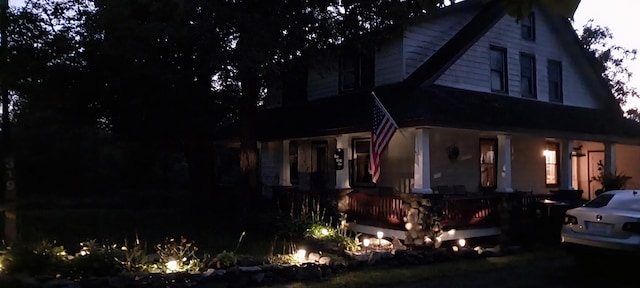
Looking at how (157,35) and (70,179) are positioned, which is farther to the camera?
(70,179)

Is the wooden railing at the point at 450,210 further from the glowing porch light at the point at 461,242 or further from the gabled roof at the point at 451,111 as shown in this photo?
the gabled roof at the point at 451,111

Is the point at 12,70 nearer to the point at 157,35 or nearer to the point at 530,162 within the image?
the point at 157,35

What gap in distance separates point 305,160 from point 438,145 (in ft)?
17.4

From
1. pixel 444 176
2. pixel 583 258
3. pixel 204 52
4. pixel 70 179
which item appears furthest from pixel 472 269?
pixel 70 179

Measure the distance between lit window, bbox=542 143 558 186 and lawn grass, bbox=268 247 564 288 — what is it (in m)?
7.43

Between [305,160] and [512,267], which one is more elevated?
[305,160]

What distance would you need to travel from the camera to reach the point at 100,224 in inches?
688

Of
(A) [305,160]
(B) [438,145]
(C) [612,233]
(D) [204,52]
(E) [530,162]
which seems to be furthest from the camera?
(A) [305,160]

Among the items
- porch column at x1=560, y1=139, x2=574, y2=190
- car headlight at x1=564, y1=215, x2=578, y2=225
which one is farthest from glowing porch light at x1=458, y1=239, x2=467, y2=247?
porch column at x1=560, y1=139, x2=574, y2=190

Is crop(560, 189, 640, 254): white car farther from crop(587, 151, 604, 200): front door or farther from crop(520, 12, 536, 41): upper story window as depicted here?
crop(587, 151, 604, 200): front door

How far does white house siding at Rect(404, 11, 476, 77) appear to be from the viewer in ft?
53.4

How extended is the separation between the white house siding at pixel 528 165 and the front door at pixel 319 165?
19.7 feet

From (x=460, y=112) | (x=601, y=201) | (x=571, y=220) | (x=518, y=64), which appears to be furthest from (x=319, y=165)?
(x=601, y=201)

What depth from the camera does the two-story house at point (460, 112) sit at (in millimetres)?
15141
